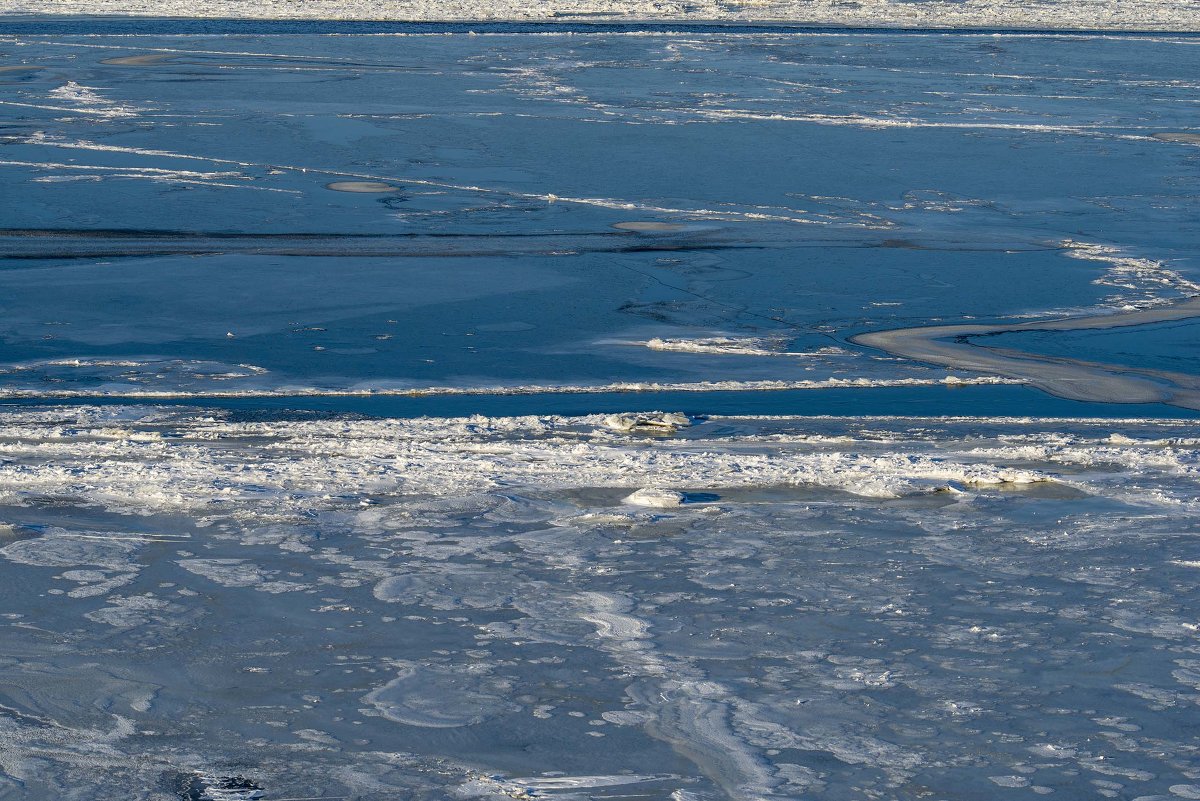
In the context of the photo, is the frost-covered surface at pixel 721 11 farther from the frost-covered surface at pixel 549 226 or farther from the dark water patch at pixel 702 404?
the dark water patch at pixel 702 404

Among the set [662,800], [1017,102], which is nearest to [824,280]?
[662,800]

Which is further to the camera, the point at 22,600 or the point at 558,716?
the point at 22,600

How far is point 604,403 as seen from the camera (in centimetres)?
691

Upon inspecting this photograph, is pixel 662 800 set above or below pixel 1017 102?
below

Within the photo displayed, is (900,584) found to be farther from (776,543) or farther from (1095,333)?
(1095,333)

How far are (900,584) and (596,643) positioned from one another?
1.06m

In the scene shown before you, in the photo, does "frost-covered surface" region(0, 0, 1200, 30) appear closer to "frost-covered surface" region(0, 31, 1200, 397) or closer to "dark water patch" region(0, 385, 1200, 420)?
"frost-covered surface" region(0, 31, 1200, 397)

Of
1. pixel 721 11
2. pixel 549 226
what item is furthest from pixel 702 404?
pixel 721 11

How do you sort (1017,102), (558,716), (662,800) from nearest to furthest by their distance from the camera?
(662,800)
(558,716)
(1017,102)

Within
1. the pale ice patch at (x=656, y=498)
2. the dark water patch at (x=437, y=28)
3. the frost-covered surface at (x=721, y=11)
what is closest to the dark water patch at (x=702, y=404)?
the pale ice patch at (x=656, y=498)

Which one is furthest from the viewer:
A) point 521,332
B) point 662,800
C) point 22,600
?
point 521,332

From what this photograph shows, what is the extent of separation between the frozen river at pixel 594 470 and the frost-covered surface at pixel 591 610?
16 millimetres

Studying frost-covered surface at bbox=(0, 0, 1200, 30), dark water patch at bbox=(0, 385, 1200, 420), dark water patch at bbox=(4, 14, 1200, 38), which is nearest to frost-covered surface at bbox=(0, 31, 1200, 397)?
dark water patch at bbox=(0, 385, 1200, 420)

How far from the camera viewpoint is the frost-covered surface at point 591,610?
3484 mm
